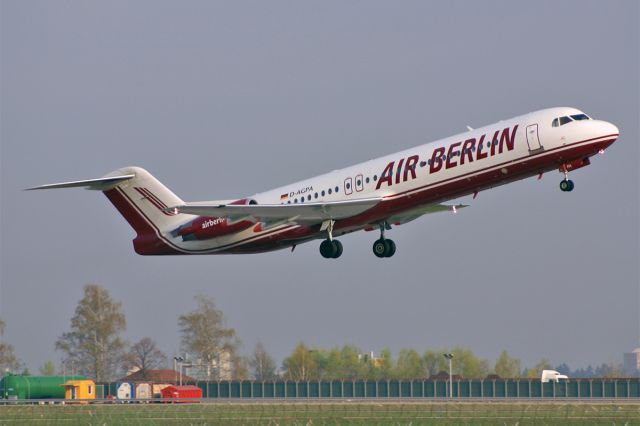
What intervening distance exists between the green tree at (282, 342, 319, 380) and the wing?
27590 millimetres

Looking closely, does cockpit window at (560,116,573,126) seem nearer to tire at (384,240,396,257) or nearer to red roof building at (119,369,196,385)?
tire at (384,240,396,257)

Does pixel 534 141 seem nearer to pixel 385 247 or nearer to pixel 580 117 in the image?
pixel 580 117

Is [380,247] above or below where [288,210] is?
below

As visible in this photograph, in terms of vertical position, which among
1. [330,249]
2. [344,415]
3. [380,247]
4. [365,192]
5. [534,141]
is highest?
[534,141]

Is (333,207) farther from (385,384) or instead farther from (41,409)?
(385,384)

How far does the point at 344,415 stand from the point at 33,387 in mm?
37483

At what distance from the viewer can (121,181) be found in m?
54.5

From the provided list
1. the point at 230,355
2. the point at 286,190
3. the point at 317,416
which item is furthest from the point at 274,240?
the point at 230,355

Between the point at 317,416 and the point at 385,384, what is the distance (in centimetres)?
2636

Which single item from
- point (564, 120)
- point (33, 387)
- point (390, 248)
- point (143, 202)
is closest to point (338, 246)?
point (390, 248)

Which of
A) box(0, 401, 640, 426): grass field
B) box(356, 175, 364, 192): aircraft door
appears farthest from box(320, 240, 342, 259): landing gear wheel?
box(0, 401, 640, 426): grass field

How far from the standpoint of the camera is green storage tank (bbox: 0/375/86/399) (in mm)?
69812

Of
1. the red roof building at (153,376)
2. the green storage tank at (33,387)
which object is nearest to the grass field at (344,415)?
the green storage tank at (33,387)

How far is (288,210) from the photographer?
48.5 m
